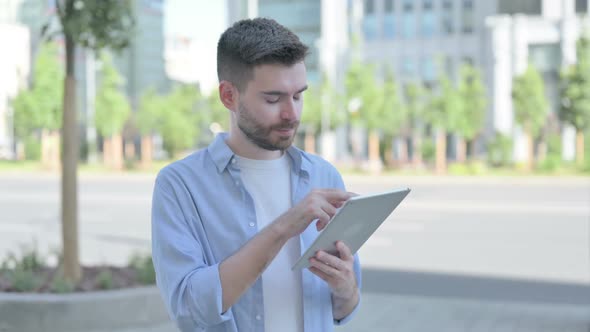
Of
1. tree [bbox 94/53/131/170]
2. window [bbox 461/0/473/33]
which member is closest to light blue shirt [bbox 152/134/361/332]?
tree [bbox 94/53/131/170]

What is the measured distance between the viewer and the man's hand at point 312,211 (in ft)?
6.20

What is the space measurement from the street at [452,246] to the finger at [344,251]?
517 cm

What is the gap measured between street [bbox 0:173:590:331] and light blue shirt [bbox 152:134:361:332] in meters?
5.07

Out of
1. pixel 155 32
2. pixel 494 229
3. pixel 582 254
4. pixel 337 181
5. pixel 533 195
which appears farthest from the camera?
pixel 155 32

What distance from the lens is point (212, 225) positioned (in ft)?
7.01

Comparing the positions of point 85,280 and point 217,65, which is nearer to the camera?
point 217,65

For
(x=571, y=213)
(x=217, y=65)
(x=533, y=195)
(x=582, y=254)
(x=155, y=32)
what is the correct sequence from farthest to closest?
1. (x=155, y=32)
2. (x=533, y=195)
3. (x=571, y=213)
4. (x=582, y=254)
5. (x=217, y=65)

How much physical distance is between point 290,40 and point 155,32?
97.6 metres

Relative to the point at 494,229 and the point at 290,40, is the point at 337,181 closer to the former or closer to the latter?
the point at 290,40

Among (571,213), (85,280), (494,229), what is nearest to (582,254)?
(494,229)

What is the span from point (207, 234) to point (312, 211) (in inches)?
15.0

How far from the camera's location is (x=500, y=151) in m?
38.7

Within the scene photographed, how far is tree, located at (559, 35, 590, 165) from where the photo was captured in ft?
111

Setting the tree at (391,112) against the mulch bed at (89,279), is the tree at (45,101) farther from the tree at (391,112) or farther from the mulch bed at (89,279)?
the mulch bed at (89,279)
